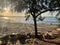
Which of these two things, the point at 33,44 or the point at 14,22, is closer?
the point at 33,44

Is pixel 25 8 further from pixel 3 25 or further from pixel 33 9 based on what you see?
pixel 3 25

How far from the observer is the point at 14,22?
21641 millimetres

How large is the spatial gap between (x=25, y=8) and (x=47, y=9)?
1.71 meters

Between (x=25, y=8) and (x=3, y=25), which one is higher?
(x=25, y=8)

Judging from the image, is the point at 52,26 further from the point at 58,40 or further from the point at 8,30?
the point at 58,40

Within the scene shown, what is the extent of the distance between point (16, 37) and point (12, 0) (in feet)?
10.4

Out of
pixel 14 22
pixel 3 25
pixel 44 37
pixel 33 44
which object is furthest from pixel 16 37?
pixel 14 22

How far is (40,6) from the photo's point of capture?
14.4 metres

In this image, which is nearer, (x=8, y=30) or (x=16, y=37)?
(x=16, y=37)

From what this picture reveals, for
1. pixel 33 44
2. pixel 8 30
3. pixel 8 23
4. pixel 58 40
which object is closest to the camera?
pixel 33 44

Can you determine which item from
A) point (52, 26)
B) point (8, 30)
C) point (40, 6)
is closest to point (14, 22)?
point (8, 30)

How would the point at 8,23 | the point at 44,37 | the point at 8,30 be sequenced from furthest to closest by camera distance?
the point at 8,23 < the point at 8,30 < the point at 44,37

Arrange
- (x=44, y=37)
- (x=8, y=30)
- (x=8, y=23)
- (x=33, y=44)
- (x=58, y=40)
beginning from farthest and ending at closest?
(x=8, y=23), (x=8, y=30), (x=44, y=37), (x=58, y=40), (x=33, y=44)

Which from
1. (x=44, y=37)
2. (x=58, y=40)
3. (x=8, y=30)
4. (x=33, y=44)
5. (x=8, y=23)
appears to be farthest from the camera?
(x=8, y=23)
